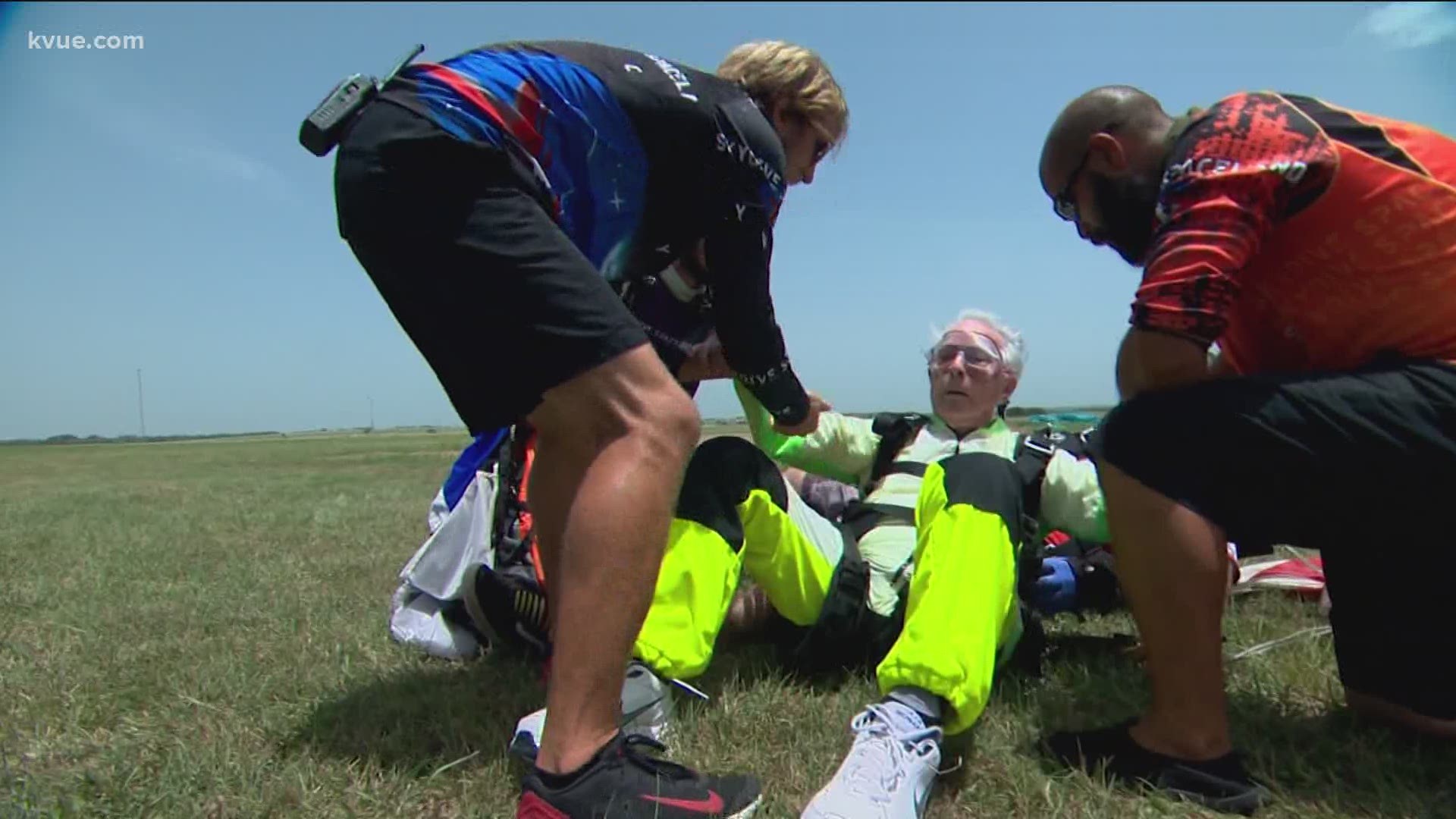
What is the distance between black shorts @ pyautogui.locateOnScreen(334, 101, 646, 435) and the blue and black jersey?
8 centimetres

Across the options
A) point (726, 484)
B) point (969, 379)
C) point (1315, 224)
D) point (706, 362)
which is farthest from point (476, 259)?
point (969, 379)

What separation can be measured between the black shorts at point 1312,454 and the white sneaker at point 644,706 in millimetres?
1229

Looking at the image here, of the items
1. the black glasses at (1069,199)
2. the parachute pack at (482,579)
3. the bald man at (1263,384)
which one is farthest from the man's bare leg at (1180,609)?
the parachute pack at (482,579)

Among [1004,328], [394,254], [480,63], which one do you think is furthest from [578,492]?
[1004,328]

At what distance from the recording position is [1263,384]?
2.05m

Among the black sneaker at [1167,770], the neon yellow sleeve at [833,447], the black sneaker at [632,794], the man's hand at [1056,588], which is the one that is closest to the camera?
the black sneaker at [632,794]

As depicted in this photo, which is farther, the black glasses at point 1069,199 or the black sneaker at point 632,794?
the black glasses at point 1069,199

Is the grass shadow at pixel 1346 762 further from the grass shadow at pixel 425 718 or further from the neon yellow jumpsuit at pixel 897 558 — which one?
the grass shadow at pixel 425 718

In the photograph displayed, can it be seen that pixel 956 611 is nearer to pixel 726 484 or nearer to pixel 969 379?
pixel 726 484

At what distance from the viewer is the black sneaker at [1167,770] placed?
1989 mm

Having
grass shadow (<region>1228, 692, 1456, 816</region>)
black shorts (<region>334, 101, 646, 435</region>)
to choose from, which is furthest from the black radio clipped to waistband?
grass shadow (<region>1228, 692, 1456, 816</region>)

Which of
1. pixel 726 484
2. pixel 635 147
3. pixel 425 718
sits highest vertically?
pixel 635 147

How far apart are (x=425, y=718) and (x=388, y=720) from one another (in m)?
0.10

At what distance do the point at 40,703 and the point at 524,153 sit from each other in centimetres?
231
